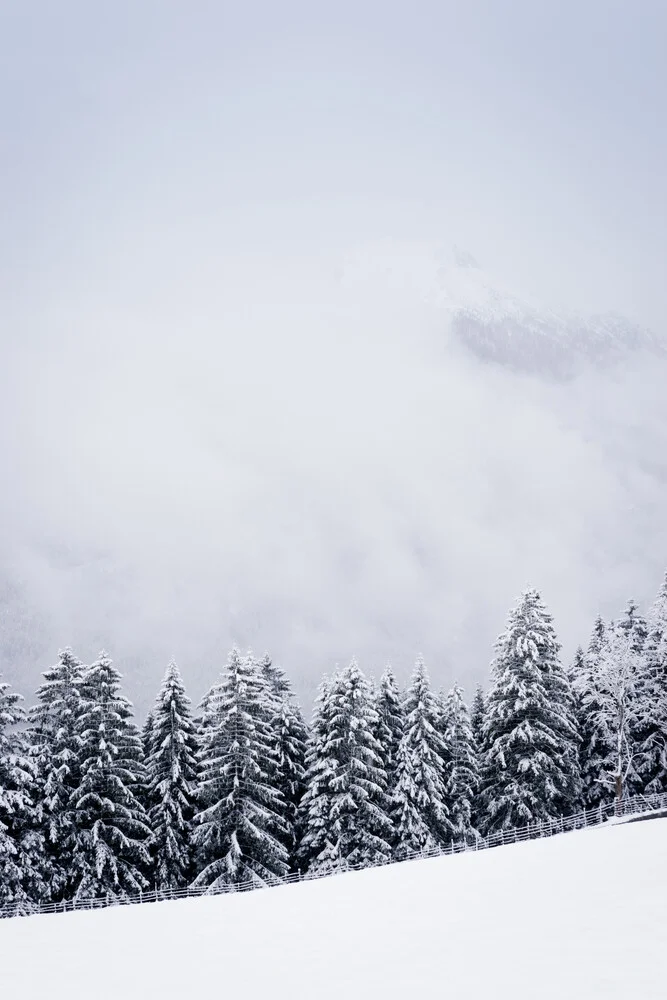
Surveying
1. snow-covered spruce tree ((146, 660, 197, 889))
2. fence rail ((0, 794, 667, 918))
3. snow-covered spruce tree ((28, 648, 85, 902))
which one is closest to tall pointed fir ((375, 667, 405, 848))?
fence rail ((0, 794, 667, 918))

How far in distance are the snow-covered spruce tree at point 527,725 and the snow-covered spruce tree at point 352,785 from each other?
6.50m

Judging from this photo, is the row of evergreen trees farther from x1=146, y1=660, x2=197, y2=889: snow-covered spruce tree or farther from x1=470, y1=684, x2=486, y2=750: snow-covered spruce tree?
x1=470, y1=684, x2=486, y2=750: snow-covered spruce tree

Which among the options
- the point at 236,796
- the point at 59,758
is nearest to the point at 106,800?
the point at 59,758

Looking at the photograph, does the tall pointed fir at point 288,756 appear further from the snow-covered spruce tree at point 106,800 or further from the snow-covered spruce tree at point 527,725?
the snow-covered spruce tree at point 527,725

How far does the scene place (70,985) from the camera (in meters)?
16.8

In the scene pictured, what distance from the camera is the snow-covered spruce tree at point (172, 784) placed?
37.7 metres

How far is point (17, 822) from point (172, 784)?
8.00 m

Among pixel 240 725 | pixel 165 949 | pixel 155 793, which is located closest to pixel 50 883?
pixel 155 793

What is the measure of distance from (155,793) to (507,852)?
19.8m

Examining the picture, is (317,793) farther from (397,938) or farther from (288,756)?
(397,938)

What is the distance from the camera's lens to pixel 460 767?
46188 mm

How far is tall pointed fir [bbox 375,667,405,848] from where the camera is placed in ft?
137

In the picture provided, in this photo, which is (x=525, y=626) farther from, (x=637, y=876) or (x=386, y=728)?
(x=637, y=876)

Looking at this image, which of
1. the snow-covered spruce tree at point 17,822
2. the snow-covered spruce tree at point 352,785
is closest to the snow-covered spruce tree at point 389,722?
the snow-covered spruce tree at point 352,785
